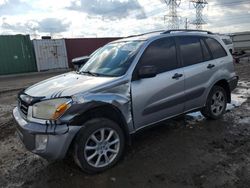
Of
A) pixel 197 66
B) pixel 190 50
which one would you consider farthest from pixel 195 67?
pixel 190 50

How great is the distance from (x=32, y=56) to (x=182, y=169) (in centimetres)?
1960

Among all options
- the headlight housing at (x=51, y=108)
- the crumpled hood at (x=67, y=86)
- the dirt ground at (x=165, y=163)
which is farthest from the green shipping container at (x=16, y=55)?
the headlight housing at (x=51, y=108)

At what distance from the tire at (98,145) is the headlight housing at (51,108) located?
0.36 metres

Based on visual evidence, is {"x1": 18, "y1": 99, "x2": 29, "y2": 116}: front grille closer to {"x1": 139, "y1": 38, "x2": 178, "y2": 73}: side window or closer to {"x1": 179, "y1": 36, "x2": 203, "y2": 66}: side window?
{"x1": 139, "y1": 38, "x2": 178, "y2": 73}: side window

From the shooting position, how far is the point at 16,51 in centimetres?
2039

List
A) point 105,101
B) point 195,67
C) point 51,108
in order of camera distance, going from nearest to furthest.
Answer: point 51,108 → point 105,101 → point 195,67

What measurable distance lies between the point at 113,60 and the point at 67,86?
3.28 feet

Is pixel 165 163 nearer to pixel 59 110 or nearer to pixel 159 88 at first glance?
pixel 159 88

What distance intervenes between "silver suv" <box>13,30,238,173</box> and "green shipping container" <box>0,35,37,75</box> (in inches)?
662

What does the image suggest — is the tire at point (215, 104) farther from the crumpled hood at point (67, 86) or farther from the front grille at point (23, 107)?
the front grille at point (23, 107)

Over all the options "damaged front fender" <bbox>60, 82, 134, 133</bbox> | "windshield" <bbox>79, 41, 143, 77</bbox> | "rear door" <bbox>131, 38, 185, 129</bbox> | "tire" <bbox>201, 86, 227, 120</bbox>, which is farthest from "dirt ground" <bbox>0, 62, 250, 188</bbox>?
"windshield" <bbox>79, 41, 143, 77</bbox>

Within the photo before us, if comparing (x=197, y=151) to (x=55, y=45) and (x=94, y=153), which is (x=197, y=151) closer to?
(x=94, y=153)

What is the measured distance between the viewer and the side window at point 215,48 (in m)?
5.57

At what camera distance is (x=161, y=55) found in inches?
181
